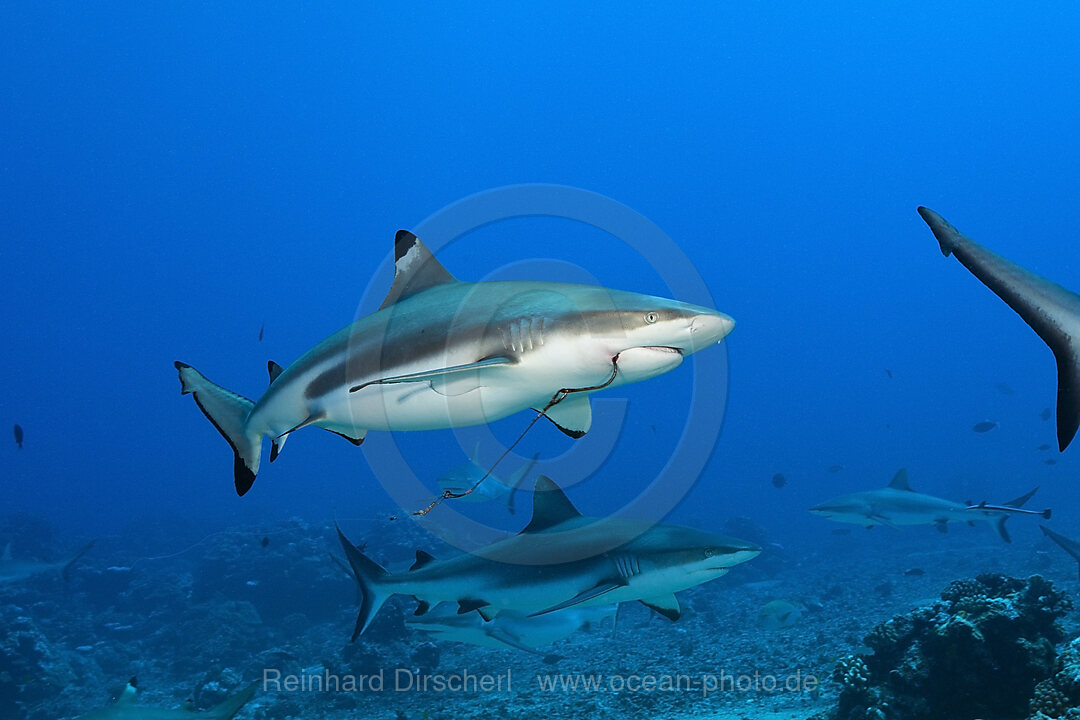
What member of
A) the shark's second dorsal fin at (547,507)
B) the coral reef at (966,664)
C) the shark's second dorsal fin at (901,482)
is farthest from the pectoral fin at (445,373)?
the shark's second dorsal fin at (901,482)

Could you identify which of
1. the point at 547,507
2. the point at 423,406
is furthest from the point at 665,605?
the point at 423,406

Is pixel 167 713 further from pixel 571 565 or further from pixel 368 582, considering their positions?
pixel 571 565

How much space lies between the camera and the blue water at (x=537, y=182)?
112812mm

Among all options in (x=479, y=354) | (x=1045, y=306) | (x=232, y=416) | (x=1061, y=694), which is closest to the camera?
(x=1045, y=306)

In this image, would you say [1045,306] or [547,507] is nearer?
[1045,306]

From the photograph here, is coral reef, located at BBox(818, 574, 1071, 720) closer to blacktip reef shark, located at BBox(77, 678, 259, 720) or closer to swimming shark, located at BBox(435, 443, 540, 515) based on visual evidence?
blacktip reef shark, located at BBox(77, 678, 259, 720)

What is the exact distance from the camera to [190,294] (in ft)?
517

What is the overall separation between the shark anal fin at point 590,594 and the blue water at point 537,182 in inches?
3275

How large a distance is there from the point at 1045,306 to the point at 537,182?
150561mm

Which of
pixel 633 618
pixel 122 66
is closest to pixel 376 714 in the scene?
pixel 633 618

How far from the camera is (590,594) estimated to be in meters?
4.88

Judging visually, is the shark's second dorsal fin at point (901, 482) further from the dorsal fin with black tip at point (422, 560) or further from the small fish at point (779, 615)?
the dorsal fin with black tip at point (422, 560)

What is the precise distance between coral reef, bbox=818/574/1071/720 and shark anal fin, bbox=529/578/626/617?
10.2 feet

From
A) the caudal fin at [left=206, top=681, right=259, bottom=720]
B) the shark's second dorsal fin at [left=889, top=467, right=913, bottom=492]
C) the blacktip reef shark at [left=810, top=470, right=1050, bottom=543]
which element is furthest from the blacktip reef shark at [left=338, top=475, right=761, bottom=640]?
A: the shark's second dorsal fin at [left=889, top=467, right=913, bottom=492]
